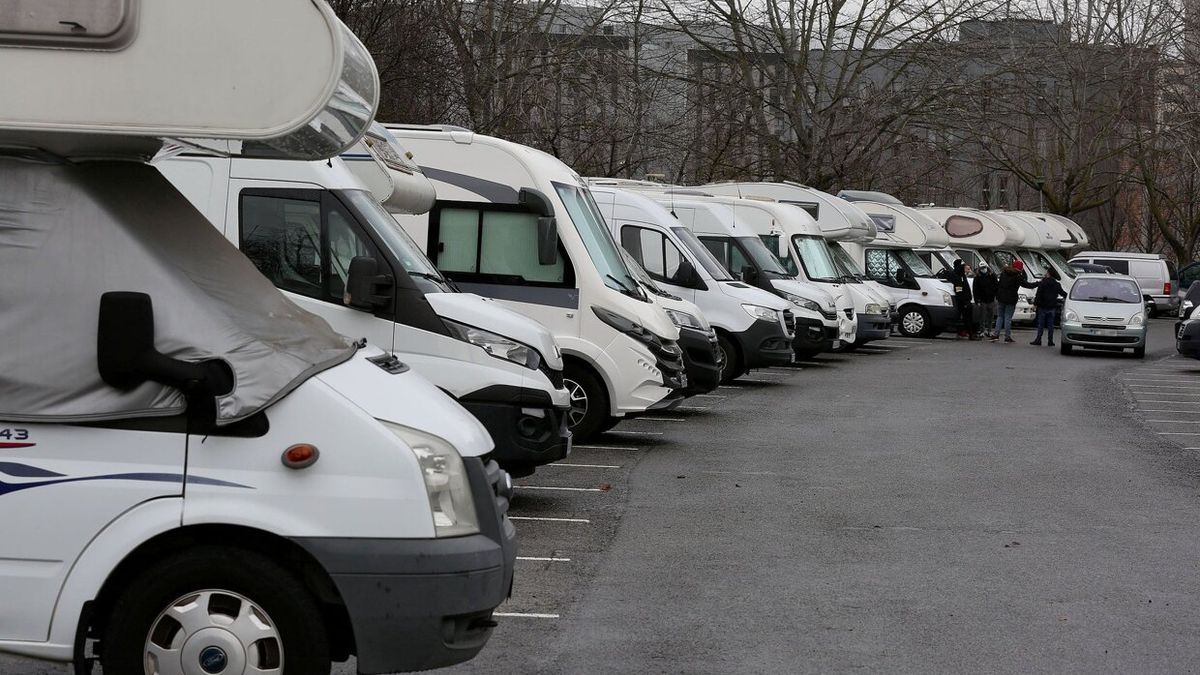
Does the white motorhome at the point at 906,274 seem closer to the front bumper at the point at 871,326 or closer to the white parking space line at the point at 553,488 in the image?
the front bumper at the point at 871,326

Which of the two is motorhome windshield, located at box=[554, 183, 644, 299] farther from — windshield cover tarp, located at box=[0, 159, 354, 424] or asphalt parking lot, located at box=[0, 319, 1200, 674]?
windshield cover tarp, located at box=[0, 159, 354, 424]

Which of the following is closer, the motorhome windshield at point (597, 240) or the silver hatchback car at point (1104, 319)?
the motorhome windshield at point (597, 240)

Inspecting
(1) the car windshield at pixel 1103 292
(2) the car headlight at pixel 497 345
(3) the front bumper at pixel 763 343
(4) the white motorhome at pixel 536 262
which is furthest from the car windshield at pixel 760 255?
(2) the car headlight at pixel 497 345

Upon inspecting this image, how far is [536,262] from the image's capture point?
Answer: 13953mm

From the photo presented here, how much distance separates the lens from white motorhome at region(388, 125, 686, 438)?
13.9 metres

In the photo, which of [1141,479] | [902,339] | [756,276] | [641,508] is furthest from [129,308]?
[902,339]

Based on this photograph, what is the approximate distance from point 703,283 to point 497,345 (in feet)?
32.6

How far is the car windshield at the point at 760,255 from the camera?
947 inches

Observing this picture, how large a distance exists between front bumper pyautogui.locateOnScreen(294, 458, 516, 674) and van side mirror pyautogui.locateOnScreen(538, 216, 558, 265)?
8148 millimetres

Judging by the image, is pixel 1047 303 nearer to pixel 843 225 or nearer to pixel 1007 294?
pixel 1007 294

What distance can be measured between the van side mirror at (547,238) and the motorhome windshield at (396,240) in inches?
107

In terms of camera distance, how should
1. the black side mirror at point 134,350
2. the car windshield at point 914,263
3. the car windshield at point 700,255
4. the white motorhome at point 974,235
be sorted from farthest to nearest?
the white motorhome at point 974,235 → the car windshield at point 914,263 → the car windshield at point 700,255 → the black side mirror at point 134,350

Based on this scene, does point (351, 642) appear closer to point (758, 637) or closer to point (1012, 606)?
point (758, 637)

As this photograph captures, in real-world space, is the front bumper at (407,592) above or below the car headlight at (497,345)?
below
